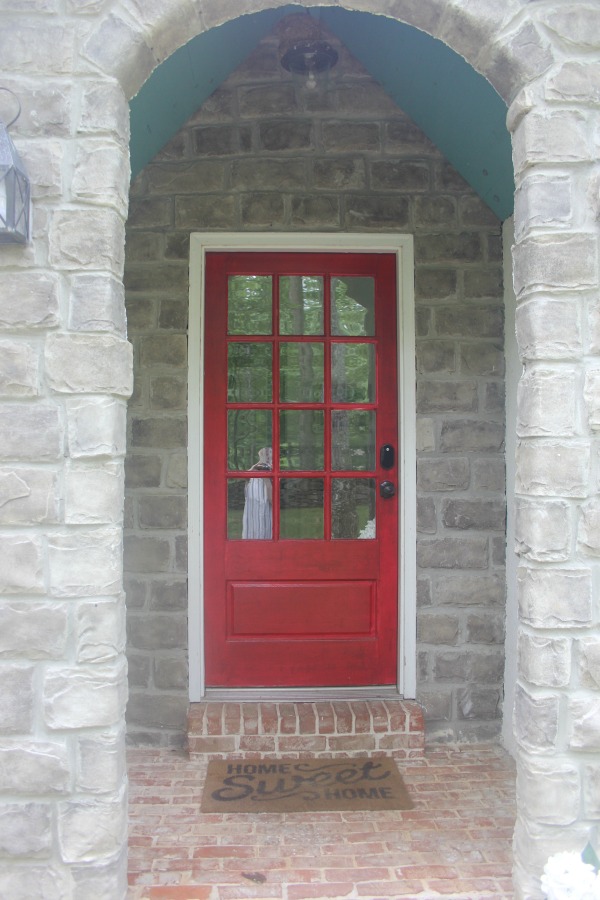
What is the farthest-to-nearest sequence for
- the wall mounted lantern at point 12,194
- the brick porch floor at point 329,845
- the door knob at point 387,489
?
the door knob at point 387,489 < the brick porch floor at point 329,845 < the wall mounted lantern at point 12,194

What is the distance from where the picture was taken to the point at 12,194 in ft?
6.26

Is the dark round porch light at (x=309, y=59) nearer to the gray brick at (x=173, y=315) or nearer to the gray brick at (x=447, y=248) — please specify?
the gray brick at (x=447, y=248)

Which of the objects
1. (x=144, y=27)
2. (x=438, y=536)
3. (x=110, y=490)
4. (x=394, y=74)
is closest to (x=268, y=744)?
(x=438, y=536)

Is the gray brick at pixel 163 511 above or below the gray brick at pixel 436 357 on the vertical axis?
below

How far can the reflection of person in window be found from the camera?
11.3 ft

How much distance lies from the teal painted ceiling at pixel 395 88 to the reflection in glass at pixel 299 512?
5.14ft

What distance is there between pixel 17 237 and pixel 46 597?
0.98m

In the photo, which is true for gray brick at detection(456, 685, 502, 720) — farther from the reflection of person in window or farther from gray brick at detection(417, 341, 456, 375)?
gray brick at detection(417, 341, 456, 375)

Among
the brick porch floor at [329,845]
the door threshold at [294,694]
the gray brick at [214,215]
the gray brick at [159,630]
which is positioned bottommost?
the brick porch floor at [329,845]

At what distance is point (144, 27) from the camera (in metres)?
2.04

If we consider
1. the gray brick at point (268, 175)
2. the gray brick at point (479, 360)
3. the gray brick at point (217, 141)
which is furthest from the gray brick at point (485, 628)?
the gray brick at point (217, 141)

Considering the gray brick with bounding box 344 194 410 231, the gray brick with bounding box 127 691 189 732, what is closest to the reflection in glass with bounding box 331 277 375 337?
the gray brick with bounding box 344 194 410 231

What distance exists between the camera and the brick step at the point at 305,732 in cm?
321

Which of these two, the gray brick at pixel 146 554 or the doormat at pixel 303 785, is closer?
the doormat at pixel 303 785
